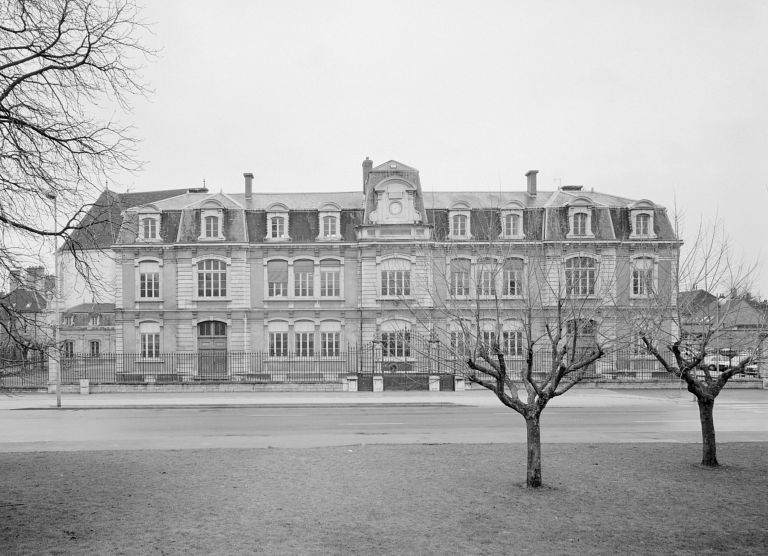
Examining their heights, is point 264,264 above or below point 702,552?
above

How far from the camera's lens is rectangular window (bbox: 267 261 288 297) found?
1714 inches

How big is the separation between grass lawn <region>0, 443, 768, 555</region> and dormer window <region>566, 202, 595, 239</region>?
28.3 m

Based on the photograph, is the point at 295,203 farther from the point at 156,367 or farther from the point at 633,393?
the point at 633,393

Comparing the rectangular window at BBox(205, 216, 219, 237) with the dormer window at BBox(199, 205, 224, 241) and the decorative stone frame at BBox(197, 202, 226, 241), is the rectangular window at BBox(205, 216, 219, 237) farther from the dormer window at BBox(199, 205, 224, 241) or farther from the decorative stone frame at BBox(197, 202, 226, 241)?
the decorative stone frame at BBox(197, 202, 226, 241)

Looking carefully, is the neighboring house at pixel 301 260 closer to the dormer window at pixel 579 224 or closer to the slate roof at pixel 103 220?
the dormer window at pixel 579 224

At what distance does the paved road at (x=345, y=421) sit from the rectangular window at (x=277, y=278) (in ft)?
39.5

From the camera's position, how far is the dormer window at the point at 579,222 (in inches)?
1673

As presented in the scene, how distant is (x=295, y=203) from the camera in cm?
4578

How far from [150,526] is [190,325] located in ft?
114

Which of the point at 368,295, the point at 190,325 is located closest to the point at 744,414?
the point at 368,295

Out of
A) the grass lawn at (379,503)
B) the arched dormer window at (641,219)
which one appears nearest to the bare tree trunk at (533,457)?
the grass lawn at (379,503)

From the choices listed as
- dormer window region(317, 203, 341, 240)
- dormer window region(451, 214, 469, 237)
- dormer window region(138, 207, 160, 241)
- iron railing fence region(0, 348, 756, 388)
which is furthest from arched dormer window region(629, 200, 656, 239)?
dormer window region(138, 207, 160, 241)

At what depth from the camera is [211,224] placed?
4344cm

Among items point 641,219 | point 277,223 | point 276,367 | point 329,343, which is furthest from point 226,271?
point 641,219
